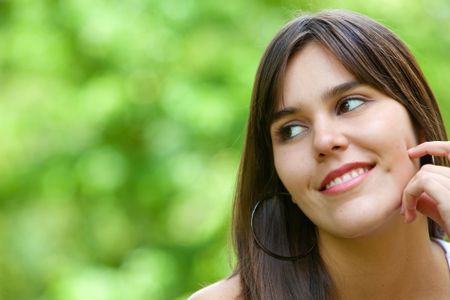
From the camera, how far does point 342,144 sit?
2828 mm

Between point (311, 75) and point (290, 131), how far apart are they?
0.19 metres

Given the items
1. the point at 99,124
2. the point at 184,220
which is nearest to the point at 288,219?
the point at 184,220

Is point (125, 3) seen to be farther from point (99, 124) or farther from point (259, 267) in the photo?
point (259, 267)

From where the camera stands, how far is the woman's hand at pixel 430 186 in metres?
2.86

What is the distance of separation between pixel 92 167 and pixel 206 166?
1.67ft

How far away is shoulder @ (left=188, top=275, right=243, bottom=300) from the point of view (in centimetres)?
333

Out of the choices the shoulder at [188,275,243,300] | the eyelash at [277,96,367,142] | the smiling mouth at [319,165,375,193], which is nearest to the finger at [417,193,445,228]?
the smiling mouth at [319,165,375,193]

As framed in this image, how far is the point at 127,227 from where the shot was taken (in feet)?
14.6

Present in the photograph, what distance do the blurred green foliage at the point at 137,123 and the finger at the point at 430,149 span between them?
1.34 m

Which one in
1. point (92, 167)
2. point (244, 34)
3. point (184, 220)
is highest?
point (244, 34)

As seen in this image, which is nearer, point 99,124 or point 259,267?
point 259,267

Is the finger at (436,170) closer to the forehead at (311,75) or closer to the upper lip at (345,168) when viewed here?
the upper lip at (345,168)

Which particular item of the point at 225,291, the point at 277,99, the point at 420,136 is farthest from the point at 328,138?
the point at 225,291

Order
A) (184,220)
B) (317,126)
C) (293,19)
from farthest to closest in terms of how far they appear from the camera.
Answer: (184,220)
(293,19)
(317,126)
